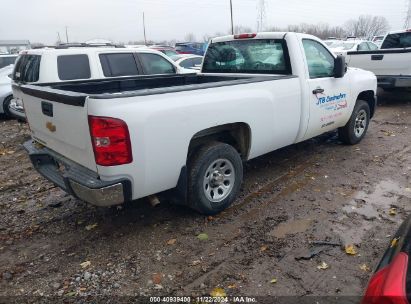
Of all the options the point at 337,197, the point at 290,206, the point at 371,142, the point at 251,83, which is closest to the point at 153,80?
the point at 251,83

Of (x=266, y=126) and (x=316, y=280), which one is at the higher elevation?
(x=266, y=126)

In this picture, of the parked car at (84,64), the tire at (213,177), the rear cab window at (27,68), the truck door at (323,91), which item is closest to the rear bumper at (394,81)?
the truck door at (323,91)

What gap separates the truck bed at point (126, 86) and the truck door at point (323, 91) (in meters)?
0.56

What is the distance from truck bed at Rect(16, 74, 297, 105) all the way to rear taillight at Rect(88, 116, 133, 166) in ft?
0.69

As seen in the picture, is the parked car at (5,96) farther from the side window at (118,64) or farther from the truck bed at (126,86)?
the truck bed at (126,86)

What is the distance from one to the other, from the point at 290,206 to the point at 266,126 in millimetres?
1003

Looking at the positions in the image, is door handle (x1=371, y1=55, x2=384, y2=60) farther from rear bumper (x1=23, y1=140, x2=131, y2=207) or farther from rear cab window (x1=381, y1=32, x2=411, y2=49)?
rear bumper (x1=23, y1=140, x2=131, y2=207)

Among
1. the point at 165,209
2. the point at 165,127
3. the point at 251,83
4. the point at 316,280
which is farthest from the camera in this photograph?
the point at 165,209

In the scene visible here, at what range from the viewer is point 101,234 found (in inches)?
152

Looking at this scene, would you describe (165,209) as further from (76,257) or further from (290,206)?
(290,206)

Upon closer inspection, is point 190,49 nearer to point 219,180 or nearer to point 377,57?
point 377,57

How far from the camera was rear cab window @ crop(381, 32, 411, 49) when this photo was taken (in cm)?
1132

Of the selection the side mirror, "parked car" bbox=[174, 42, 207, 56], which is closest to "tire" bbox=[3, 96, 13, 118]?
the side mirror

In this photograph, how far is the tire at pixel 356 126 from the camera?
6.27 meters
